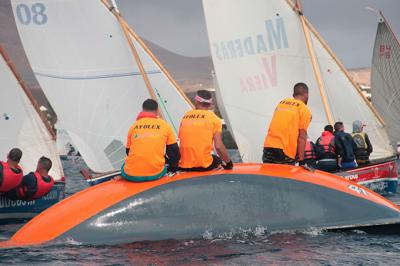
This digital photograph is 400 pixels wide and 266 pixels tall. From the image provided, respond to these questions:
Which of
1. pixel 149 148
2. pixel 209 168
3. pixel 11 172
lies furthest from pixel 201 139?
pixel 11 172

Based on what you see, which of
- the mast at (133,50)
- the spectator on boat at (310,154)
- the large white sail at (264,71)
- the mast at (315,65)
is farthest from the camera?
the large white sail at (264,71)

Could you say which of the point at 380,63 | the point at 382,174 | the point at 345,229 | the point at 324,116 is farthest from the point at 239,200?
the point at 380,63

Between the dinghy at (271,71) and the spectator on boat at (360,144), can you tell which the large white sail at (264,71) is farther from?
the spectator on boat at (360,144)

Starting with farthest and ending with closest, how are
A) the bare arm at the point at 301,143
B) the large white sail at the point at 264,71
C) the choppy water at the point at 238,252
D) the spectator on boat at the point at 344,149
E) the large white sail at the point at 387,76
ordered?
the large white sail at the point at 387,76 → the large white sail at the point at 264,71 → the spectator on boat at the point at 344,149 → the bare arm at the point at 301,143 → the choppy water at the point at 238,252

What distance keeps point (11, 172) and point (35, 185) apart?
143 cm

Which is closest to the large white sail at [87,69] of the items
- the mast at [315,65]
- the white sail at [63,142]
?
the mast at [315,65]

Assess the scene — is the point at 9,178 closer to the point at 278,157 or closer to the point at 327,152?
the point at 278,157

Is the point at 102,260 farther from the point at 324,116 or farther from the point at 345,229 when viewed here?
the point at 324,116

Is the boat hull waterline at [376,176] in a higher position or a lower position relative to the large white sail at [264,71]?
lower

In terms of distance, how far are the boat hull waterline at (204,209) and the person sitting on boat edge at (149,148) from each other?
0.22 m

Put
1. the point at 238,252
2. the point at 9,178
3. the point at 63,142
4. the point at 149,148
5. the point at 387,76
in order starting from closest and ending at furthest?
the point at 238,252, the point at 149,148, the point at 9,178, the point at 387,76, the point at 63,142

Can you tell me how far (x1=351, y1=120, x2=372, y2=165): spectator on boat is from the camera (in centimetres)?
2511

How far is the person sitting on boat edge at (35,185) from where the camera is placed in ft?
64.0

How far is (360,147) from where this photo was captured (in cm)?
2531
